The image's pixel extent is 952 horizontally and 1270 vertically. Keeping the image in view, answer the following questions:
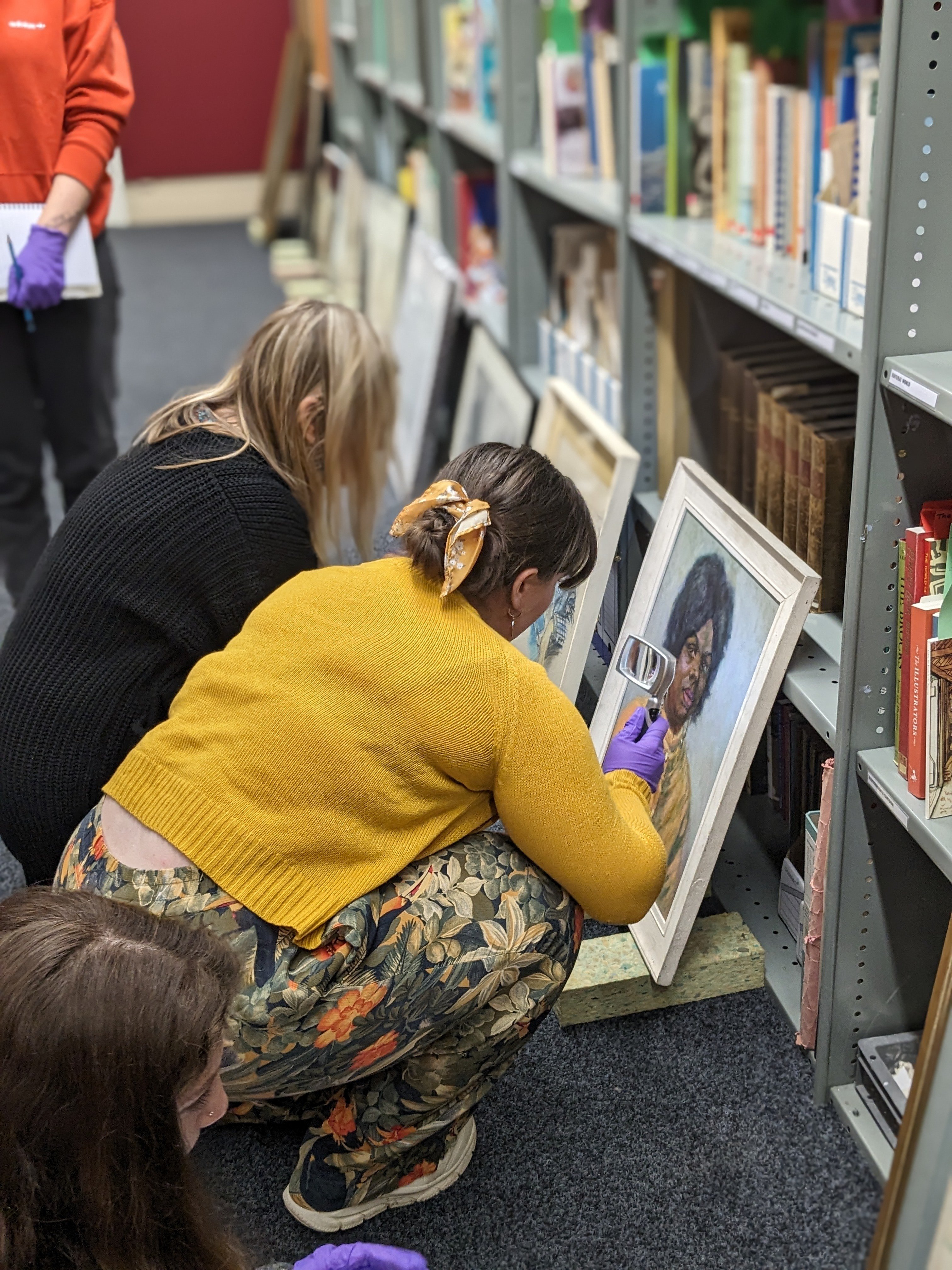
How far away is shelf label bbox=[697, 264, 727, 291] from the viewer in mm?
1723

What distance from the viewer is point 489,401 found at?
9.75ft

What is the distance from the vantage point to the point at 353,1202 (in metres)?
1.44

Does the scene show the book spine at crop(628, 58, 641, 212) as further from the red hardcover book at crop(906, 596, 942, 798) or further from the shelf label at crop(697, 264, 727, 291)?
the red hardcover book at crop(906, 596, 942, 798)

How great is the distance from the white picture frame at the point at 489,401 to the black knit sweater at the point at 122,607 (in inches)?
38.9

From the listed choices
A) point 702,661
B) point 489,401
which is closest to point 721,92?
point 702,661

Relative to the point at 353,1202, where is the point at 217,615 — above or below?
above

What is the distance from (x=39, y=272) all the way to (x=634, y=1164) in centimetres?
155

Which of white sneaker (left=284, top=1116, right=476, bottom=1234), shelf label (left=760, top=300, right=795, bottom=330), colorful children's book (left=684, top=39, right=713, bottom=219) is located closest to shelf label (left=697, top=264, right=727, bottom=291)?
shelf label (left=760, top=300, right=795, bottom=330)

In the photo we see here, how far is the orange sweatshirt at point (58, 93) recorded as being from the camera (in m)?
1.65

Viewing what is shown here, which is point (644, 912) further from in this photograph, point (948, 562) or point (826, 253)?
point (826, 253)

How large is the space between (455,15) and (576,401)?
1810mm

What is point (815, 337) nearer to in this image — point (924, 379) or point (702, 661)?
point (924, 379)

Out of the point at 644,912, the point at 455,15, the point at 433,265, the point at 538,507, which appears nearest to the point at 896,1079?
the point at 644,912

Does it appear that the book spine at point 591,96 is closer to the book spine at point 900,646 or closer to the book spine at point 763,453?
the book spine at point 763,453
